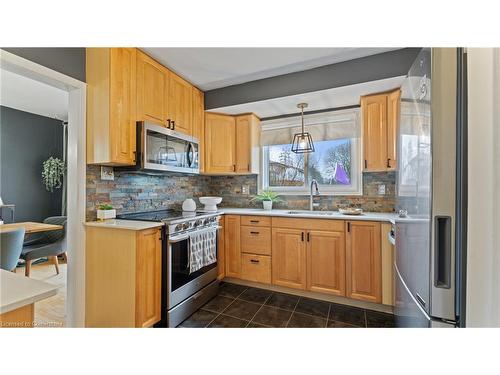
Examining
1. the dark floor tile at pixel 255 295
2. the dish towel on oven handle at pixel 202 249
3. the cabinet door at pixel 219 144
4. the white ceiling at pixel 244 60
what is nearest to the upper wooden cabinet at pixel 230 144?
the cabinet door at pixel 219 144

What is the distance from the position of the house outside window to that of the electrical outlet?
1.86m

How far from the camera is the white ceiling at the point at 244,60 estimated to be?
1.98 m

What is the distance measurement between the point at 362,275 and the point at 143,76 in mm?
2748

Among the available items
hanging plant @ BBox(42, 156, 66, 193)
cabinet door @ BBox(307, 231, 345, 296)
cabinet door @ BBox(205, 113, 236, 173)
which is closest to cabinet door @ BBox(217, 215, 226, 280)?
cabinet door @ BBox(205, 113, 236, 173)

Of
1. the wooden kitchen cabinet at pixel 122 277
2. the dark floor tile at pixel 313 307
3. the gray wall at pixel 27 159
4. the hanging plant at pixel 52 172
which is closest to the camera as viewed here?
the wooden kitchen cabinet at pixel 122 277

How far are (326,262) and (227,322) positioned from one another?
3.59 ft

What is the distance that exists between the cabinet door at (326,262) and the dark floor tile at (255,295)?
48cm

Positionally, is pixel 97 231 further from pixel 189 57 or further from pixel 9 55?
pixel 189 57

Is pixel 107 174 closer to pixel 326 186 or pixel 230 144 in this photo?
pixel 230 144

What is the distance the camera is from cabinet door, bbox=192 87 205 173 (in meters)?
2.70

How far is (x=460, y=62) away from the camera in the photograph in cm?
77

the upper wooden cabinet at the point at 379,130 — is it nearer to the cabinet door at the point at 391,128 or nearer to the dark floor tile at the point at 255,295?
the cabinet door at the point at 391,128

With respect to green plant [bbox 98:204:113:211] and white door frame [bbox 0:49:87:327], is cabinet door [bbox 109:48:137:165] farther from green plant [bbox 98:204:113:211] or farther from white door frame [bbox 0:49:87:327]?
green plant [bbox 98:204:113:211]
